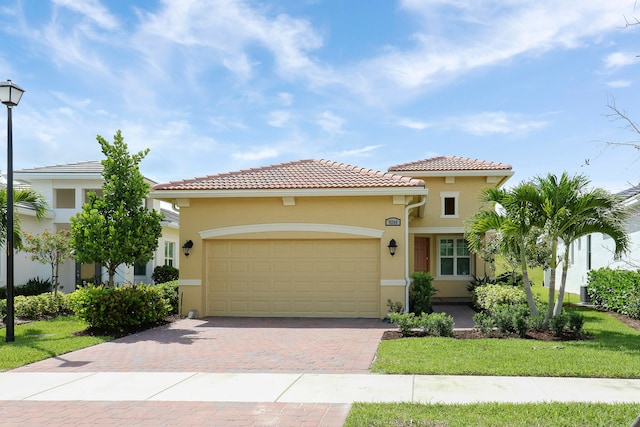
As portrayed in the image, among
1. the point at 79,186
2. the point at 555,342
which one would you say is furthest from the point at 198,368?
the point at 79,186

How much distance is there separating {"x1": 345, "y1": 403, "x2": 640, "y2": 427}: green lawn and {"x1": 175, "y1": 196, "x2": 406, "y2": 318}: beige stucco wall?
27.4 feet

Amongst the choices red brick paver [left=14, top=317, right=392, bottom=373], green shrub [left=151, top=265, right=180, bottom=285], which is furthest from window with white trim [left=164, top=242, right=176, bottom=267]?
red brick paver [left=14, top=317, right=392, bottom=373]

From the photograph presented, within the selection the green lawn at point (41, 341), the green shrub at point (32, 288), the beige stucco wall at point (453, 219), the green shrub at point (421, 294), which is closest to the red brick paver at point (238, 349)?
the green lawn at point (41, 341)

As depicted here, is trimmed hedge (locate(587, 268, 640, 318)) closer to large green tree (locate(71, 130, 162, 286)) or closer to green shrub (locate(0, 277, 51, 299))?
large green tree (locate(71, 130, 162, 286))

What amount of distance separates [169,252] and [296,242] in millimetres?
15112

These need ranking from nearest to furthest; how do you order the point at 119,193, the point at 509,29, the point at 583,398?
the point at 583,398 → the point at 509,29 → the point at 119,193

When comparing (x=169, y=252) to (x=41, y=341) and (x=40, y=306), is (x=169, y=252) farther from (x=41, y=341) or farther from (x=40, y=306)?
(x=41, y=341)

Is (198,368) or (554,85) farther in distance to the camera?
(554,85)

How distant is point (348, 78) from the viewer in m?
14.1

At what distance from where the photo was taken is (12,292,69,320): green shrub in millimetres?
15852

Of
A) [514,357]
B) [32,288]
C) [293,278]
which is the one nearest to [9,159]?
[293,278]

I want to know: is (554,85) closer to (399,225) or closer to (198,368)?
(399,225)

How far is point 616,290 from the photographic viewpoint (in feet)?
52.2

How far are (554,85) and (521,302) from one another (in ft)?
18.4
